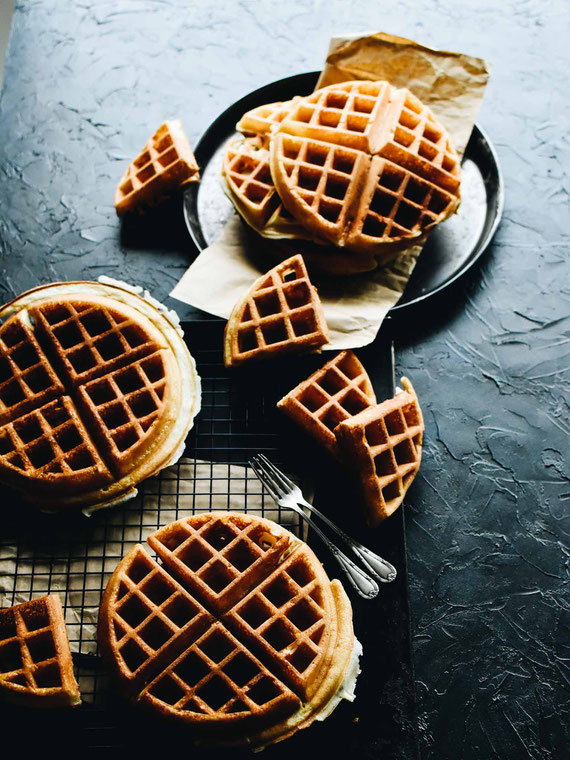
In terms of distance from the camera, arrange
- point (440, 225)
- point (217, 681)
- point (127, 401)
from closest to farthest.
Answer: point (217, 681), point (127, 401), point (440, 225)

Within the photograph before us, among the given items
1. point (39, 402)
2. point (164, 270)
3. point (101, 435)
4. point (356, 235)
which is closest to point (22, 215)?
point (164, 270)

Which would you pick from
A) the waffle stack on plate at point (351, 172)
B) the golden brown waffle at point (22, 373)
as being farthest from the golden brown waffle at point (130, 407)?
the waffle stack on plate at point (351, 172)

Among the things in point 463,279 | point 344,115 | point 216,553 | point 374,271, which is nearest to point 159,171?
point 344,115

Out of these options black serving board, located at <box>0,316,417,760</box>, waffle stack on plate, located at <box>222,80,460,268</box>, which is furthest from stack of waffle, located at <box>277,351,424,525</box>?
waffle stack on plate, located at <box>222,80,460,268</box>

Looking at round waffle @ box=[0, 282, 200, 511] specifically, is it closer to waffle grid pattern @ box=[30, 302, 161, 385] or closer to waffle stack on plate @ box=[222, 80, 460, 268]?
waffle grid pattern @ box=[30, 302, 161, 385]

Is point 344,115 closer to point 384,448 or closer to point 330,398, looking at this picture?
point 330,398

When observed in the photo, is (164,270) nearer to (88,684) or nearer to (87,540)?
(87,540)

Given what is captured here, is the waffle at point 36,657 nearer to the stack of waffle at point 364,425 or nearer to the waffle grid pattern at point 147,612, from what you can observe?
the waffle grid pattern at point 147,612
